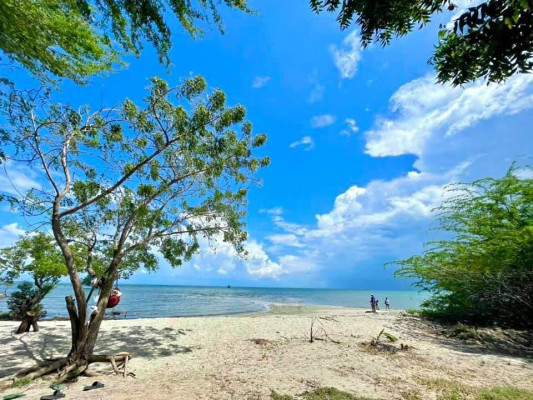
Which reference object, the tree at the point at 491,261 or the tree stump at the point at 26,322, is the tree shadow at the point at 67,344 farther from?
the tree at the point at 491,261

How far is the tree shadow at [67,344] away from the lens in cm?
802

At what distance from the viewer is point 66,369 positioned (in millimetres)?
6504

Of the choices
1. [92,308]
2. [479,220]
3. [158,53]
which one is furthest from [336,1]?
[479,220]

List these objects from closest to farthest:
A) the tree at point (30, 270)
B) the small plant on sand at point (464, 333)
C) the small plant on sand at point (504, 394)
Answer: the small plant on sand at point (504, 394), the small plant on sand at point (464, 333), the tree at point (30, 270)

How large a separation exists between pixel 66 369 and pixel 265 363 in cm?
478

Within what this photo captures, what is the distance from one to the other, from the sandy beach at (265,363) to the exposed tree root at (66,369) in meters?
0.25

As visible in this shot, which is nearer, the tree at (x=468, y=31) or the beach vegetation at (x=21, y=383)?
the tree at (x=468, y=31)

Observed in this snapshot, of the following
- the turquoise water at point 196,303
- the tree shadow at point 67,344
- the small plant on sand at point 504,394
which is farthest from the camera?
the turquoise water at point 196,303

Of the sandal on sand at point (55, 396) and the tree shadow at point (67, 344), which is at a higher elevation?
the tree shadow at point (67, 344)

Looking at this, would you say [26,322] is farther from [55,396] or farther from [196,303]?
[196,303]

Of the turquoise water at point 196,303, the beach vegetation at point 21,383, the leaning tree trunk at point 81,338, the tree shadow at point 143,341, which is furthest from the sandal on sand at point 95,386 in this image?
the turquoise water at point 196,303

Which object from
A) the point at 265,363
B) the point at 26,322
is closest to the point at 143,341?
the point at 26,322

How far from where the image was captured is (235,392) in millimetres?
5535

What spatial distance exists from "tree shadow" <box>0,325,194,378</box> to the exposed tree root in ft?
2.44
